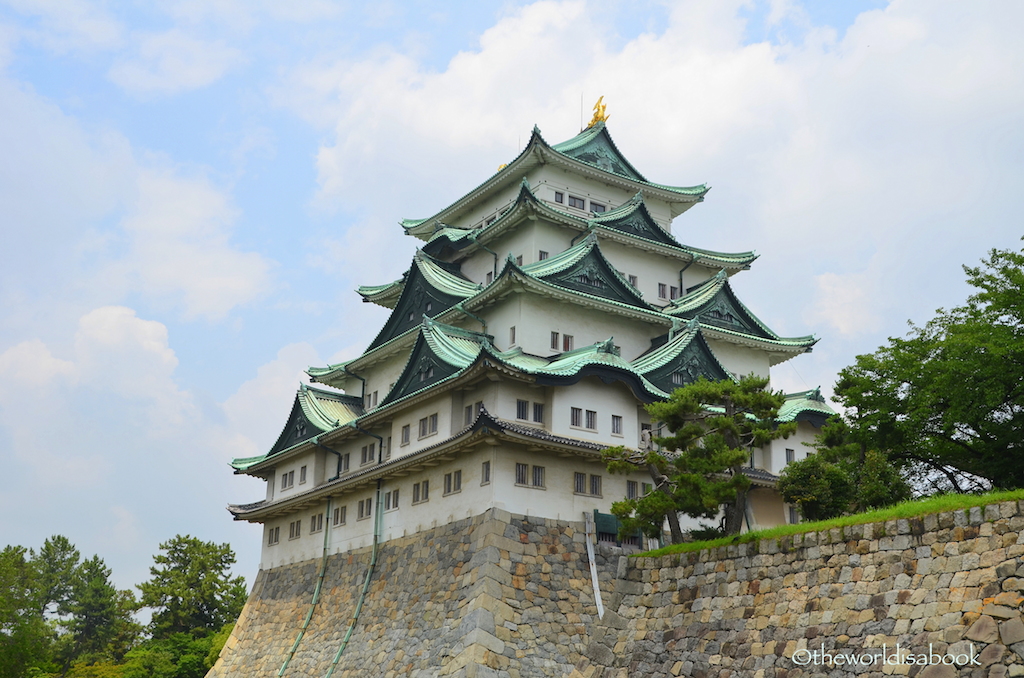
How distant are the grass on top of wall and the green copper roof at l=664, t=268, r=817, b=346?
15.9 meters

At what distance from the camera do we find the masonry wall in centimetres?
1922

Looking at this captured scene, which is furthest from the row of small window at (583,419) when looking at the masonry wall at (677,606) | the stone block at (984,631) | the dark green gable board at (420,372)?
the stone block at (984,631)

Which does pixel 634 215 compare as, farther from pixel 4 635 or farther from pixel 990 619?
pixel 4 635

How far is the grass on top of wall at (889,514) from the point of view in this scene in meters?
19.9

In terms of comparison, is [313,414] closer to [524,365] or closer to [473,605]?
[524,365]

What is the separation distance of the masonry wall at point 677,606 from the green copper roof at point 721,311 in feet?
43.6

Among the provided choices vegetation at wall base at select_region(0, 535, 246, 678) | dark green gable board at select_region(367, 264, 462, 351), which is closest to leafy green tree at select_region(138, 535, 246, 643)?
vegetation at wall base at select_region(0, 535, 246, 678)

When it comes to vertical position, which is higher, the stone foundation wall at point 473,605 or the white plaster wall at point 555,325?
the white plaster wall at point 555,325

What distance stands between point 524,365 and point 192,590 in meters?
37.7

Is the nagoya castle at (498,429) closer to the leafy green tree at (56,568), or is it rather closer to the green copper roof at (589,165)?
the green copper roof at (589,165)

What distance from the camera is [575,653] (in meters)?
29.2

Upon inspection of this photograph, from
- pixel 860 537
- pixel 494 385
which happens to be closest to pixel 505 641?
pixel 494 385

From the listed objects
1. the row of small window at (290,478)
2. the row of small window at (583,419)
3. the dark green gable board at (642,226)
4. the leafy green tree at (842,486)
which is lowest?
the leafy green tree at (842,486)

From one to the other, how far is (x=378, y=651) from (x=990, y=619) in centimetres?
2023
